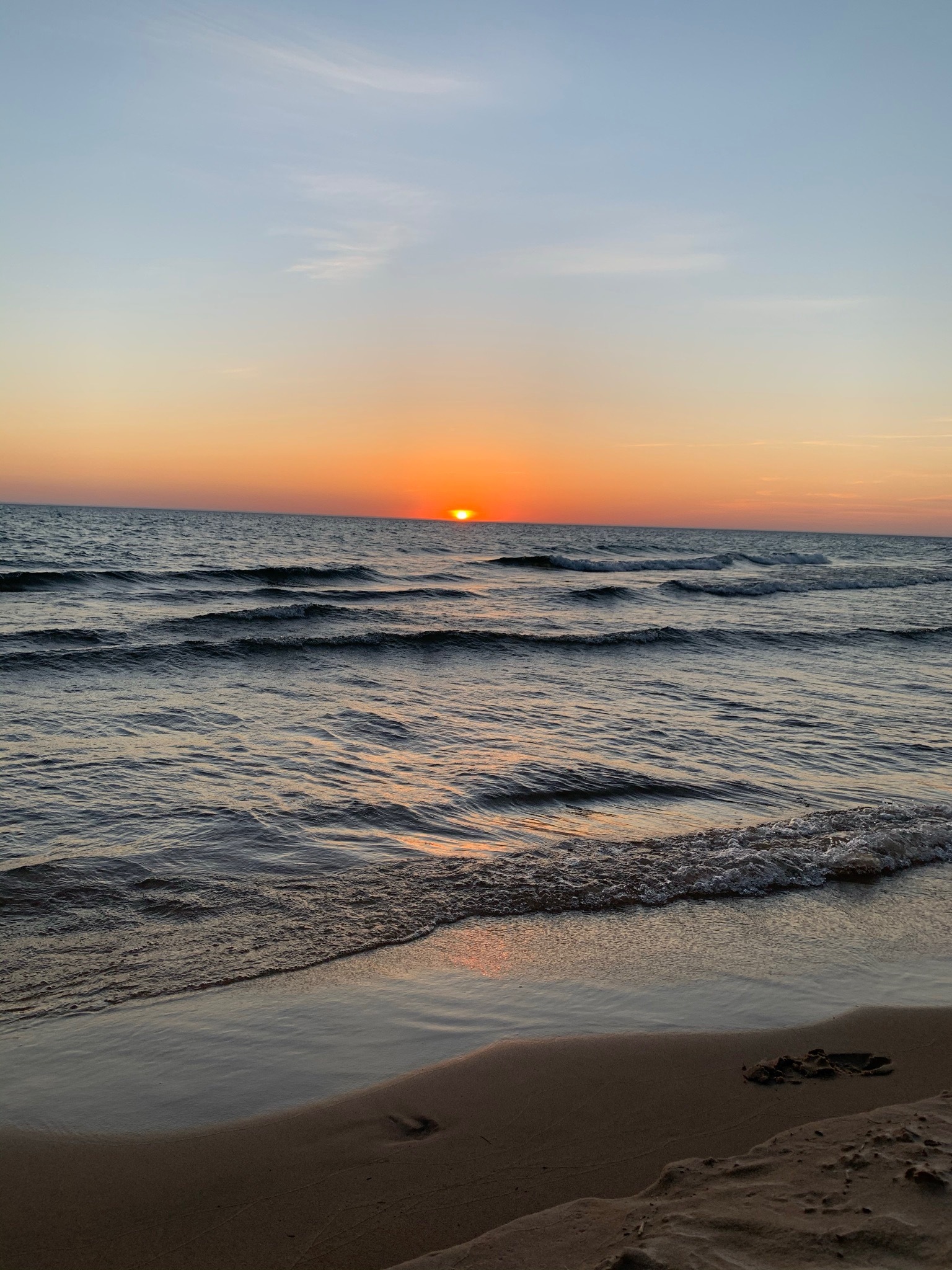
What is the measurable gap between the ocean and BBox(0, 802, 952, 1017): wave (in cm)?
2

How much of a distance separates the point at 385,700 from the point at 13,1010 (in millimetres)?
8497

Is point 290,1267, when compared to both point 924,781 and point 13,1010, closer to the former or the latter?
point 13,1010

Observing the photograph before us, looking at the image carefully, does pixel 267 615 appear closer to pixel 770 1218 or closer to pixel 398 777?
pixel 398 777

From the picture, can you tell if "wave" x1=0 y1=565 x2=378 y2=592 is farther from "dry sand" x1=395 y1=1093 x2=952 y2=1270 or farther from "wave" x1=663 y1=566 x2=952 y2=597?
"dry sand" x1=395 y1=1093 x2=952 y2=1270

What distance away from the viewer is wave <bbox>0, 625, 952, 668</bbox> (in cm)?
1478

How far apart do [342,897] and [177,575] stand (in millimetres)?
26483

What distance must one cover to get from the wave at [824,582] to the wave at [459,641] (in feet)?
37.8

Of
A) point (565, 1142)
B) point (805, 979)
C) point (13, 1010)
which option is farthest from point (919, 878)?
point (13, 1010)

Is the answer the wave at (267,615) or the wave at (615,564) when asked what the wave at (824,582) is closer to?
the wave at (615,564)

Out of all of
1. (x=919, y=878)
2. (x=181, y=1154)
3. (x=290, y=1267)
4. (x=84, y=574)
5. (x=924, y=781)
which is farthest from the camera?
(x=84, y=574)

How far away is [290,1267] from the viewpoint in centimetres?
256

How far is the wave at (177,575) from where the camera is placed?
2617cm

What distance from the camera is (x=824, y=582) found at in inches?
1660

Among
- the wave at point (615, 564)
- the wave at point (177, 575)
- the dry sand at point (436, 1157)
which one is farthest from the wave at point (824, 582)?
the dry sand at point (436, 1157)
